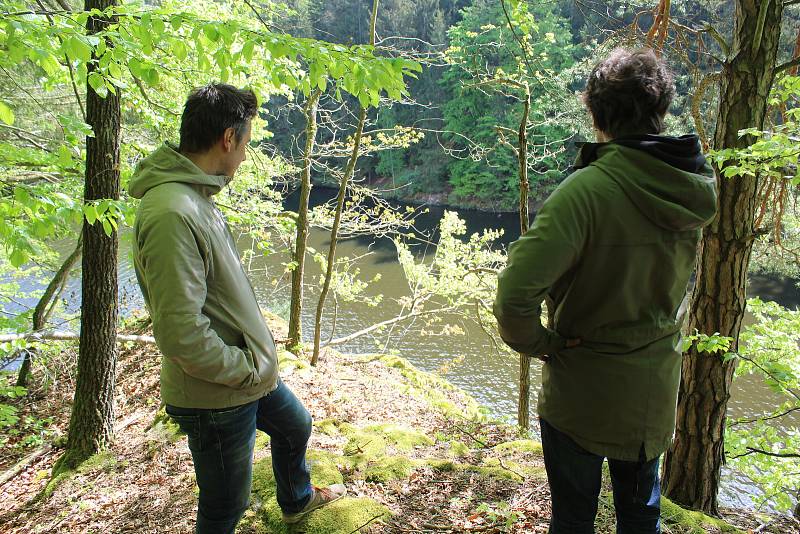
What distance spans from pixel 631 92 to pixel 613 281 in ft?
1.55

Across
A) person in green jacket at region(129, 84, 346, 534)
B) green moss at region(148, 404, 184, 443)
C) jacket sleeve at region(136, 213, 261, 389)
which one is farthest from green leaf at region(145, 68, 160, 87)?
green moss at region(148, 404, 184, 443)

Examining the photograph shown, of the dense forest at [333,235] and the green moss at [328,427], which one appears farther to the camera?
the green moss at [328,427]

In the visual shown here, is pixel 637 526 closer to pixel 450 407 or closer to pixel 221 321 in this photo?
pixel 221 321

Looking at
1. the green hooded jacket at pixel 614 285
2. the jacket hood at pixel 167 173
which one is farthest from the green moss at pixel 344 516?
the jacket hood at pixel 167 173

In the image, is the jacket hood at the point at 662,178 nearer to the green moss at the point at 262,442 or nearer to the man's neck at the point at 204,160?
the man's neck at the point at 204,160

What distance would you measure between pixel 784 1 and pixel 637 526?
8.12 ft

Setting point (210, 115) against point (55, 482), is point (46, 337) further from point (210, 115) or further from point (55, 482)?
point (210, 115)

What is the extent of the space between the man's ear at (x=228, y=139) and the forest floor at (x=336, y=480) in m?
1.52

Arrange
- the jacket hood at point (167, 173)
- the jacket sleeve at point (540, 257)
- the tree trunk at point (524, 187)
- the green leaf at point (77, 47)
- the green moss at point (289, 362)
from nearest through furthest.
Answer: the jacket sleeve at point (540, 257)
the jacket hood at point (167, 173)
the green leaf at point (77, 47)
the tree trunk at point (524, 187)
the green moss at point (289, 362)

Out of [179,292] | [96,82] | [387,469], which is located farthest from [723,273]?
[96,82]

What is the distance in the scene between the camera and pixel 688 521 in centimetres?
228

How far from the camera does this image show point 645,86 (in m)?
1.25

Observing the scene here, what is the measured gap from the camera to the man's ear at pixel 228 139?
5.13 ft

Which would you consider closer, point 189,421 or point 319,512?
point 189,421
